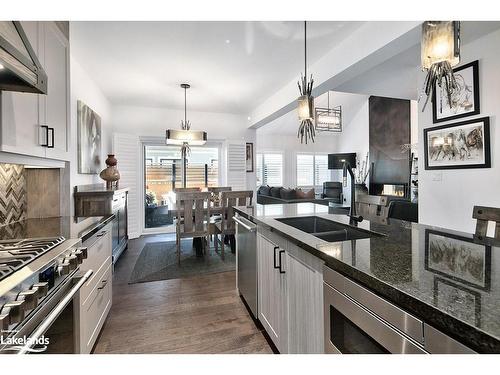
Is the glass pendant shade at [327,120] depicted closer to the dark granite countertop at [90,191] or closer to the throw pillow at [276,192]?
the throw pillow at [276,192]

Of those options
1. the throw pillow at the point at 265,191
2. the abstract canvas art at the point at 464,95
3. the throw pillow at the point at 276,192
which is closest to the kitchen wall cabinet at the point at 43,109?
the abstract canvas art at the point at 464,95

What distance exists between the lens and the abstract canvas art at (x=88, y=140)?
3182 mm

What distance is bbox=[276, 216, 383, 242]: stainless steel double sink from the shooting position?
60.7 inches

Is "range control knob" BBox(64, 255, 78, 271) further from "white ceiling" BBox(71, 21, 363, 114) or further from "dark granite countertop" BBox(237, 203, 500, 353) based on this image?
"white ceiling" BBox(71, 21, 363, 114)

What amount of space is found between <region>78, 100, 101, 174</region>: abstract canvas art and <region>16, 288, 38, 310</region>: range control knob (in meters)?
2.72

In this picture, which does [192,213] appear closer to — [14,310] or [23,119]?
[23,119]

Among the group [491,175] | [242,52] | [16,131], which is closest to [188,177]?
[242,52]

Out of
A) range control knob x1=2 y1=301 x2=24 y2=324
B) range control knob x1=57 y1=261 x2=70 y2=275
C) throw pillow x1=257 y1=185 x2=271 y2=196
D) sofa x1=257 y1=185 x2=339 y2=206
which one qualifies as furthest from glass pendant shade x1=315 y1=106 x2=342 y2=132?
range control knob x1=2 y1=301 x2=24 y2=324

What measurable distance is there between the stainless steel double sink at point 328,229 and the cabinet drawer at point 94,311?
1.38 meters

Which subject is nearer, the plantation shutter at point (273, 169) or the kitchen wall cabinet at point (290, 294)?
the kitchen wall cabinet at point (290, 294)

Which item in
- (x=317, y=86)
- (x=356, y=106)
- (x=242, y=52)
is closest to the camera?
(x=242, y=52)

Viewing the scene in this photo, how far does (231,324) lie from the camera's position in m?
2.12
